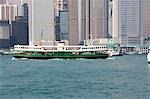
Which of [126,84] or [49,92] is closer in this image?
[49,92]

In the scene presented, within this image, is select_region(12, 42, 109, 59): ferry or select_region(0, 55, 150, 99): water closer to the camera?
select_region(0, 55, 150, 99): water

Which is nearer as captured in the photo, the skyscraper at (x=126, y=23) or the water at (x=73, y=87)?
the water at (x=73, y=87)

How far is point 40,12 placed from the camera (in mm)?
129750

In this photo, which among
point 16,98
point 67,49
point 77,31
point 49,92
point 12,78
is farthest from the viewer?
point 77,31

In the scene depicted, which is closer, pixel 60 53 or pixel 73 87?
pixel 73 87

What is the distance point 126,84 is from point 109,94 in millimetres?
4308

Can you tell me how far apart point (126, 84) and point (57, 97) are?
18.7 ft

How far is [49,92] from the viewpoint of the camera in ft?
86.3

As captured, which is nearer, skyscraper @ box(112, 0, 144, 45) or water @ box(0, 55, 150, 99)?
water @ box(0, 55, 150, 99)

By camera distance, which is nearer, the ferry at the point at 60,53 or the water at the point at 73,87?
the water at the point at 73,87

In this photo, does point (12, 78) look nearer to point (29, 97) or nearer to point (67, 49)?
point (29, 97)

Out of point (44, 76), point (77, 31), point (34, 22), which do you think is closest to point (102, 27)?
point (77, 31)

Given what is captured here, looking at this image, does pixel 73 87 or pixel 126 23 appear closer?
pixel 73 87

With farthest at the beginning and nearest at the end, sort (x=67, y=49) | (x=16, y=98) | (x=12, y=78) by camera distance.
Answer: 1. (x=67, y=49)
2. (x=12, y=78)
3. (x=16, y=98)
